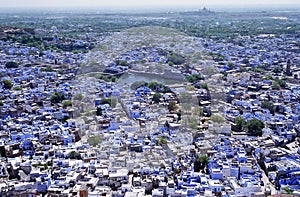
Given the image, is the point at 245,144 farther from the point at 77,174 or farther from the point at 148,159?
the point at 77,174

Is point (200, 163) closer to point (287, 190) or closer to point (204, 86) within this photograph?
point (287, 190)

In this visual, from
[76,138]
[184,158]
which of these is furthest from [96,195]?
[76,138]

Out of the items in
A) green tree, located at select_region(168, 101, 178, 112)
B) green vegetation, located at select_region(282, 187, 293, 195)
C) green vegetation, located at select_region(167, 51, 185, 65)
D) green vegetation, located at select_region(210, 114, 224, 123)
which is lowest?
green vegetation, located at select_region(282, 187, 293, 195)

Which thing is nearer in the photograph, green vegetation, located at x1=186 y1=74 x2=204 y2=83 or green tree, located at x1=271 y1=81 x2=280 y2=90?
green tree, located at x1=271 y1=81 x2=280 y2=90

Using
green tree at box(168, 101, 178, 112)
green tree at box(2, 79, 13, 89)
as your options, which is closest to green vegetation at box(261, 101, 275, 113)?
green tree at box(168, 101, 178, 112)

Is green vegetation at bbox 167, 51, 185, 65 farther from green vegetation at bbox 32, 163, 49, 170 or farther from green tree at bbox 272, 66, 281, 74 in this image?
green vegetation at bbox 32, 163, 49, 170

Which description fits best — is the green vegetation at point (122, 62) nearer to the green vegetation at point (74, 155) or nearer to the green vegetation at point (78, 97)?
the green vegetation at point (78, 97)
